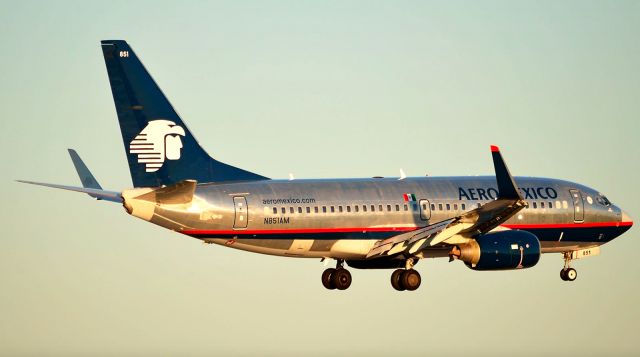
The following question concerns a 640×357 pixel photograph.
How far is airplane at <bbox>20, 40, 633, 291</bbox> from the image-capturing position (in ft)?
232

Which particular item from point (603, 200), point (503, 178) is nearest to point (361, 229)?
point (503, 178)

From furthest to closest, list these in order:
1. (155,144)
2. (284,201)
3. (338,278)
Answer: (338,278)
(284,201)
(155,144)

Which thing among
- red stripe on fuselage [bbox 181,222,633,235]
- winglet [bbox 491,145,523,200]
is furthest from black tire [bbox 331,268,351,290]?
winglet [bbox 491,145,523,200]

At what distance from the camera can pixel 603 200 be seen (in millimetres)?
81312

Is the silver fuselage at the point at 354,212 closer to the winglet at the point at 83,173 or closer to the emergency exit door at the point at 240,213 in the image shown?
the emergency exit door at the point at 240,213

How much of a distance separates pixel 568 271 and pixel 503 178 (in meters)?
13.3

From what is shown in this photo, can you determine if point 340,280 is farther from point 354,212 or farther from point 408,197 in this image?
point 408,197

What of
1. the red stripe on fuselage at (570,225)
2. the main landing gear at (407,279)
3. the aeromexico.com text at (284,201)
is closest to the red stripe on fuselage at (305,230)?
the aeromexico.com text at (284,201)

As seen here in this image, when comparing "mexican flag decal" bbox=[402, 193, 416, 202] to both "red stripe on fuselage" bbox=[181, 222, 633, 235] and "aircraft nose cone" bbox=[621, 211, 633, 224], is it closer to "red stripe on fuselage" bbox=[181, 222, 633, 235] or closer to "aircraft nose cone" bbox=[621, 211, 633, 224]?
"red stripe on fuselage" bbox=[181, 222, 633, 235]

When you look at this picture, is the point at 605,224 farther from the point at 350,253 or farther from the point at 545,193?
the point at 350,253

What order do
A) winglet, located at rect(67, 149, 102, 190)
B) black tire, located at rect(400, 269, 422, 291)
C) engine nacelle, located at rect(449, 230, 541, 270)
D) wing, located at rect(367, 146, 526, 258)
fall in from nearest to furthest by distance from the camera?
wing, located at rect(367, 146, 526, 258)
engine nacelle, located at rect(449, 230, 541, 270)
black tire, located at rect(400, 269, 422, 291)
winglet, located at rect(67, 149, 102, 190)

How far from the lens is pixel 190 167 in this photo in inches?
2837

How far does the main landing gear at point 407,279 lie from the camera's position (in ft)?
245

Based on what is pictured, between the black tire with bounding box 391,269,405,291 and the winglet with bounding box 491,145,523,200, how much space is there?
24.3 feet
